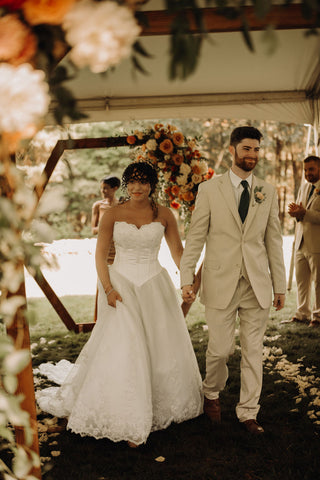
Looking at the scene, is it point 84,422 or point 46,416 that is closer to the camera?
point 84,422

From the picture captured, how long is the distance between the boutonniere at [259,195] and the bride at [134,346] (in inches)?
29.6

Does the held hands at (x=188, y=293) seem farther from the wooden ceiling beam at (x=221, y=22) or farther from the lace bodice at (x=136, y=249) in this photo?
the wooden ceiling beam at (x=221, y=22)

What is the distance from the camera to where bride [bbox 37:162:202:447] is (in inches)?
134

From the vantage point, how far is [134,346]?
139 inches

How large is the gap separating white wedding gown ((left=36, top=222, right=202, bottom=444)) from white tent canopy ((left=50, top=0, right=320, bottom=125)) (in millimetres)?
2266

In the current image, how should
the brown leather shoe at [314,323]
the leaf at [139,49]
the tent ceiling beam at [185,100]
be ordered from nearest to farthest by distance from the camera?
the leaf at [139,49]
the tent ceiling beam at [185,100]
the brown leather shoe at [314,323]

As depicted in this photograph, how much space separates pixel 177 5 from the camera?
44.6 inches

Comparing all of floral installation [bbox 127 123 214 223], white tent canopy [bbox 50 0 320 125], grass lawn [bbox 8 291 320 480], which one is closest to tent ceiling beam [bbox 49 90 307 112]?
white tent canopy [bbox 50 0 320 125]

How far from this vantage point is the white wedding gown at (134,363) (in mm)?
3404

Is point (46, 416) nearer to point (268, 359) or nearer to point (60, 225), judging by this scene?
point (268, 359)

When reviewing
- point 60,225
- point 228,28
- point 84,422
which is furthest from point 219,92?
point 60,225

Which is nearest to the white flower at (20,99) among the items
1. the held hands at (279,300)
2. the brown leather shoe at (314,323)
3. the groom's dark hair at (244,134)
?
the groom's dark hair at (244,134)

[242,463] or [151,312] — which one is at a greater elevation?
[151,312]

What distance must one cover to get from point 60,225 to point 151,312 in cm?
1613
